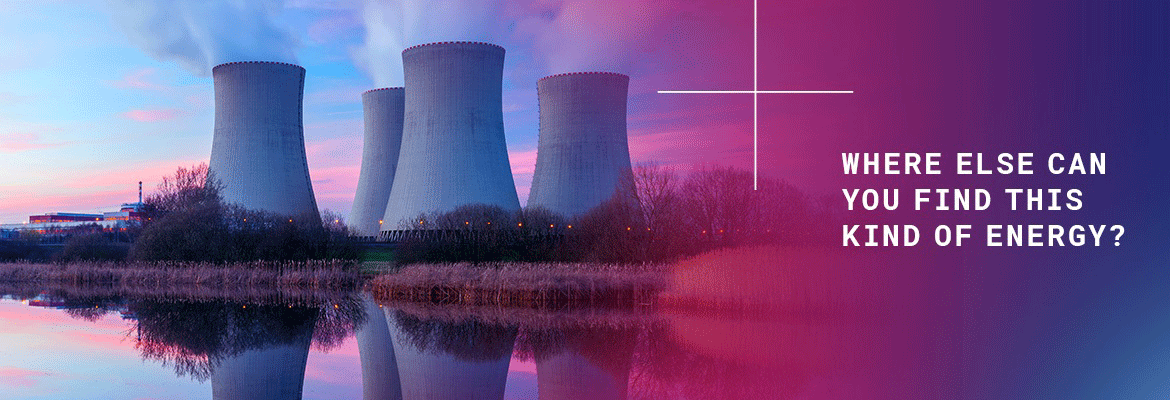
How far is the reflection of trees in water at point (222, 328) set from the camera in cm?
925

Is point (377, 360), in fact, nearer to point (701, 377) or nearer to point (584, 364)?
point (584, 364)

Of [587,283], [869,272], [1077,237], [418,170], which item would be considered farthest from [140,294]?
[1077,237]

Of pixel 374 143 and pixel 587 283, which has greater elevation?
pixel 374 143

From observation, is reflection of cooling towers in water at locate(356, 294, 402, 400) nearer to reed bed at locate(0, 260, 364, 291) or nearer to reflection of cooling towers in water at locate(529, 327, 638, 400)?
reflection of cooling towers in water at locate(529, 327, 638, 400)

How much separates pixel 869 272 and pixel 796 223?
409 cm

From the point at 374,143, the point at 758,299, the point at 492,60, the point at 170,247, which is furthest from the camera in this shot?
the point at 374,143

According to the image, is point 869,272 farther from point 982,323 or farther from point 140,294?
point 140,294

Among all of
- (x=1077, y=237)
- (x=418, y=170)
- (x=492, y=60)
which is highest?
(x=492, y=60)

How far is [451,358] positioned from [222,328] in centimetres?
395

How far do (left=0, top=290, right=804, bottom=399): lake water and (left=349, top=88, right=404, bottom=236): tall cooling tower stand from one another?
13.5m

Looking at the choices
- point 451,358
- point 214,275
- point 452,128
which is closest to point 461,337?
point 451,358

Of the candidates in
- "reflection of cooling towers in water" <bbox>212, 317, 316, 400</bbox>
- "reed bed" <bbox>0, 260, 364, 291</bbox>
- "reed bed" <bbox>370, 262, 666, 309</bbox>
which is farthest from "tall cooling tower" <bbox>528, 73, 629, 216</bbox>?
"reflection of cooling towers in water" <bbox>212, 317, 316, 400</bbox>

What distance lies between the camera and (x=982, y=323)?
10602 mm

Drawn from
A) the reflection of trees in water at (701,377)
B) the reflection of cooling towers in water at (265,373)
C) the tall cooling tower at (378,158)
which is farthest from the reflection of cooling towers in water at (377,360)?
the tall cooling tower at (378,158)
